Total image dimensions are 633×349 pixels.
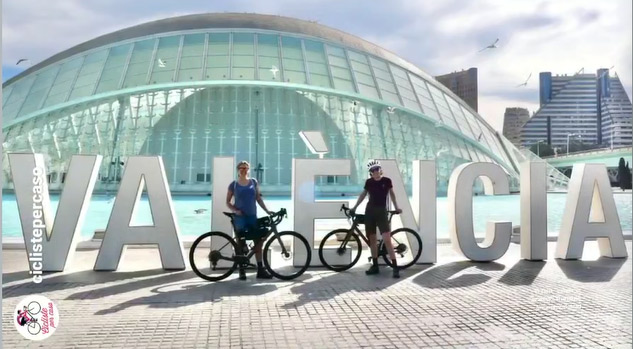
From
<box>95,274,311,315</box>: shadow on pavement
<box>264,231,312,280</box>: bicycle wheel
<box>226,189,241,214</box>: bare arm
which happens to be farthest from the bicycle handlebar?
<box>226,189,241,214</box>: bare arm

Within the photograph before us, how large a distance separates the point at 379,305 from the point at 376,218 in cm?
171

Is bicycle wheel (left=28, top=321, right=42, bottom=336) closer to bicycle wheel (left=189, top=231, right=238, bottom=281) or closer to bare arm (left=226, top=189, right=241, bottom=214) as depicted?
bicycle wheel (left=189, top=231, right=238, bottom=281)

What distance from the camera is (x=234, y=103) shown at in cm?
2594

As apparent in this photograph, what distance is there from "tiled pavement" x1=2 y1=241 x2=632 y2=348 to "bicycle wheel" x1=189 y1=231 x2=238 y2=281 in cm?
17

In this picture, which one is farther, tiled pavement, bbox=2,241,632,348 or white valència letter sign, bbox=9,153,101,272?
white valència letter sign, bbox=9,153,101,272

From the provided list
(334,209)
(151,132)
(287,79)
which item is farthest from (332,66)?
(334,209)

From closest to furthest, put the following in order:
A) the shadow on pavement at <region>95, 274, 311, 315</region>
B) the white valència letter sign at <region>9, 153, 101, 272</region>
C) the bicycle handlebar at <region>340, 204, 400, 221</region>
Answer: the shadow on pavement at <region>95, 274, 311, 315</region> < the white valència letter sign at <region>9, 153, 101, 272</region> < the bicycle handlebar at <region>340, 204, 400, 221</region>

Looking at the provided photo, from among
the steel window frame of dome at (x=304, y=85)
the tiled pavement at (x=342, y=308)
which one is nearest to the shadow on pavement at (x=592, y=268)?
the tiled pavement at (x=342, y=308)

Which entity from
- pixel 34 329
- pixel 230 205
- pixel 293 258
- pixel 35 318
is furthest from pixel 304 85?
pixel 35 318

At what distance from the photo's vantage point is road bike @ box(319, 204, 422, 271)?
20.7ft

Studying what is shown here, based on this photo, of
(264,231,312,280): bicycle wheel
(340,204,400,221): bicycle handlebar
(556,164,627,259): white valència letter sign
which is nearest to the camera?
(264,231,312,280): bicycle wheel

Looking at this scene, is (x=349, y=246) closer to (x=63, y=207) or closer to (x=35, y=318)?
(x=63, y=207)

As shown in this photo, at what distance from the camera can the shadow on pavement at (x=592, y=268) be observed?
5.85 m

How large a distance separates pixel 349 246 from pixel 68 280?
3.35m
